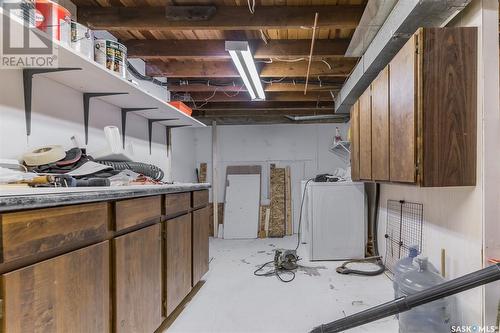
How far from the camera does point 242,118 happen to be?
5.71 m

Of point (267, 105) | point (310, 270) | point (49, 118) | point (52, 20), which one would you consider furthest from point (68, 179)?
point (267, 105)

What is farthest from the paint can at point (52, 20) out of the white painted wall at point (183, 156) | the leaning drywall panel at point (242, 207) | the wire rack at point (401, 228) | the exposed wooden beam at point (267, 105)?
the leaning drywall panel at point (242, 207)

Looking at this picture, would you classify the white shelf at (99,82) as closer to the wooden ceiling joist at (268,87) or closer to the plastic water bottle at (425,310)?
the wooden ceiling joist at (268,87)

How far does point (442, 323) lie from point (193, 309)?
69.8 inches

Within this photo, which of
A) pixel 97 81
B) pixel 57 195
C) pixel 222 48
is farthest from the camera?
pixel 222 48

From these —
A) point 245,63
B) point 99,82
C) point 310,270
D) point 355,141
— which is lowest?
point 310,270

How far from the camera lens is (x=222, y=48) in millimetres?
2877

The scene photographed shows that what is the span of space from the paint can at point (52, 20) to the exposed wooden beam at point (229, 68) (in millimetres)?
1962

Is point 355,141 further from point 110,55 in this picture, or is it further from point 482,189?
point 110,55

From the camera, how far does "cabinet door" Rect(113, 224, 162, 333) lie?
147 cm

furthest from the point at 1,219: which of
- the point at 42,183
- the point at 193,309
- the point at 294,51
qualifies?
the point at 294,51

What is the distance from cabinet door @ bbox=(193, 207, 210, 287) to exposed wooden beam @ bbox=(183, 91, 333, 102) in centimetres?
200

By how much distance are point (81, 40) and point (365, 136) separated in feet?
8.15

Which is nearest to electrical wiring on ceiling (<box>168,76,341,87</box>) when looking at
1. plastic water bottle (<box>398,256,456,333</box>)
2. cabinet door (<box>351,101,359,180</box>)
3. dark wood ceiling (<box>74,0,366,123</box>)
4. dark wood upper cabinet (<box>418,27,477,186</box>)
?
dark wood ceiling (<box>74,0,366,123</box>)
